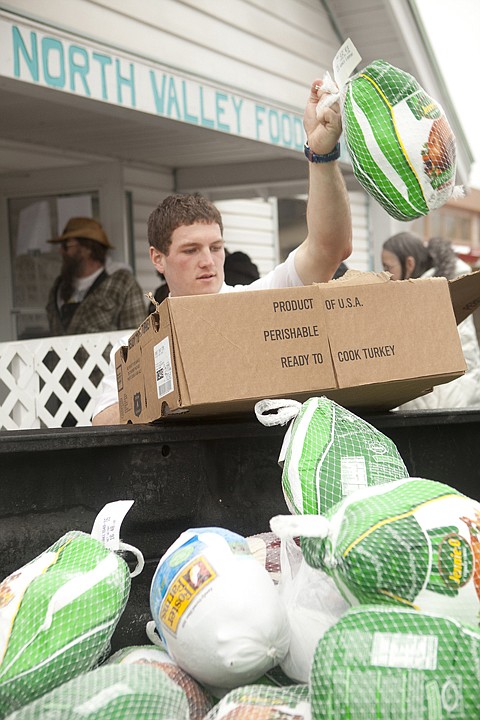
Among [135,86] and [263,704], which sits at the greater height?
[135,86]

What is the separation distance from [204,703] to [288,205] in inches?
416

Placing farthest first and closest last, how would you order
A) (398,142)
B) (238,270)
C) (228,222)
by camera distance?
(228,222) < (238,270) < (398,142)

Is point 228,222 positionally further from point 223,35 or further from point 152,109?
point 152,109

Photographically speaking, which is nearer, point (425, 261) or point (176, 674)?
point (176, 674)

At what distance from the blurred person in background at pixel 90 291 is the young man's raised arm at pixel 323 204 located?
329 centimetres

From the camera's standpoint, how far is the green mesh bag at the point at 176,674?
1.63 metres

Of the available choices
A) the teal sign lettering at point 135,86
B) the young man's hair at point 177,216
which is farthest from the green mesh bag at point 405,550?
the teal sign lettering at point 135,86

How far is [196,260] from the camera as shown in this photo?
350cm

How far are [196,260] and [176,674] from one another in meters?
2.10

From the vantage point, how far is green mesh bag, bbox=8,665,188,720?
142 centimetres

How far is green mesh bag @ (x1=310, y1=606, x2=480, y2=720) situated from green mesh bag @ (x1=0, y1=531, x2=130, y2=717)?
482mm

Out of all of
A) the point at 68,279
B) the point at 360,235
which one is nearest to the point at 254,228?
the point at 360,235

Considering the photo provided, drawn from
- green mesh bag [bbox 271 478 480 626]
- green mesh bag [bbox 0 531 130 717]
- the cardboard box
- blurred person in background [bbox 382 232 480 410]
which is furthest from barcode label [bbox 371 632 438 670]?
blurred person in background [bbox 382 232 480 410]

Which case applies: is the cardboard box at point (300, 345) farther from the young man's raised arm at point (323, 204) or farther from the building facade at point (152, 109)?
the building facade at point (152, 109)
